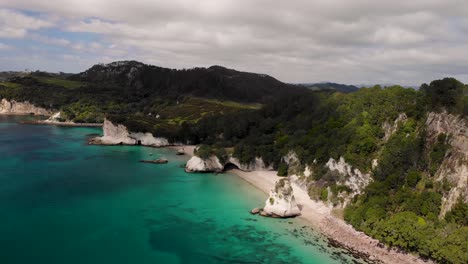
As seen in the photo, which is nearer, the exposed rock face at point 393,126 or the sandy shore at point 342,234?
the sandy shore at point 342,234

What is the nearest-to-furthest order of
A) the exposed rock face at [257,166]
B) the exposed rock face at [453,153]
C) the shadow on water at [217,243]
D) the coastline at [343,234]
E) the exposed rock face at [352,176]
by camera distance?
the coastline at [343,234] → the shadow on water at [217,243] → the exposed rock face at [453,153] → the exposed rock face at [352,176] → the exposed rock face at [257,166]

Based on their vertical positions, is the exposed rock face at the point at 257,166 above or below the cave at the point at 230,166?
above

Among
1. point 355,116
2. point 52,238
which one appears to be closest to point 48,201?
point 52,238

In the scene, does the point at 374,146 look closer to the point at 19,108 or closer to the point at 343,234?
the point at 343,234

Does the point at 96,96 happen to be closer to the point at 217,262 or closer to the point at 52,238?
the point at 52,238

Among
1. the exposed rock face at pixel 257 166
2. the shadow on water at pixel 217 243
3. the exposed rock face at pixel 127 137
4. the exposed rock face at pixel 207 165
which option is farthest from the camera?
the exposed rock face at pixel 127 137

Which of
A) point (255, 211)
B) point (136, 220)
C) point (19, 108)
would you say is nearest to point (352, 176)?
point (255, 211)

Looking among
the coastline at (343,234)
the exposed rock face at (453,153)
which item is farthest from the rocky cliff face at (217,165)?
the exposed rock face at (453,153)

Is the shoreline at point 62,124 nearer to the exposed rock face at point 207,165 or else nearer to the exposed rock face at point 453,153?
the exposed rock face at point 207,165
